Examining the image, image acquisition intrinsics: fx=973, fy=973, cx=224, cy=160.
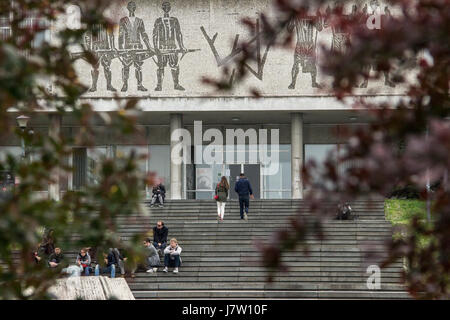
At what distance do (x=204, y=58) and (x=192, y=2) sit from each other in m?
2.37

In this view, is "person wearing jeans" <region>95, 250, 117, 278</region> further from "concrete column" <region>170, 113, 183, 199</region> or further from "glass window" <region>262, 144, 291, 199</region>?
"glass window" <region>262, 144, 291, 199</region>

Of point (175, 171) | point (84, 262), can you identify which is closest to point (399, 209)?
point (175, 171)

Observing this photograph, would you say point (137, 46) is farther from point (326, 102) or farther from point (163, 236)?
point (163, 236)

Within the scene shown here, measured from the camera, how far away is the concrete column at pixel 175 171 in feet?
131

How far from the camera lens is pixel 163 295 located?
24188 millimetres

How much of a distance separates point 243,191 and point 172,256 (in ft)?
17.8

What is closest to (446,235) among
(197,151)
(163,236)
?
(163,236)

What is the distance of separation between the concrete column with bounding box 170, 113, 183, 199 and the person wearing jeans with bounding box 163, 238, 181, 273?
13172 mm

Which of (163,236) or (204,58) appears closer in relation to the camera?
(163,236)

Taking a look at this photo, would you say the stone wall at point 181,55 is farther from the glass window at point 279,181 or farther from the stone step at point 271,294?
the stone step at point 271,294

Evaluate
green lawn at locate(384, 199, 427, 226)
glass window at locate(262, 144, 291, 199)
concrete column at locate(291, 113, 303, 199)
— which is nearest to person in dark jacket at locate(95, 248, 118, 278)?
green lawn at locate(384, 199, 427, 226)

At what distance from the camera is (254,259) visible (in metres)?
25.5

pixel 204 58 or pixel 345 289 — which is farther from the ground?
pixel 204 58
